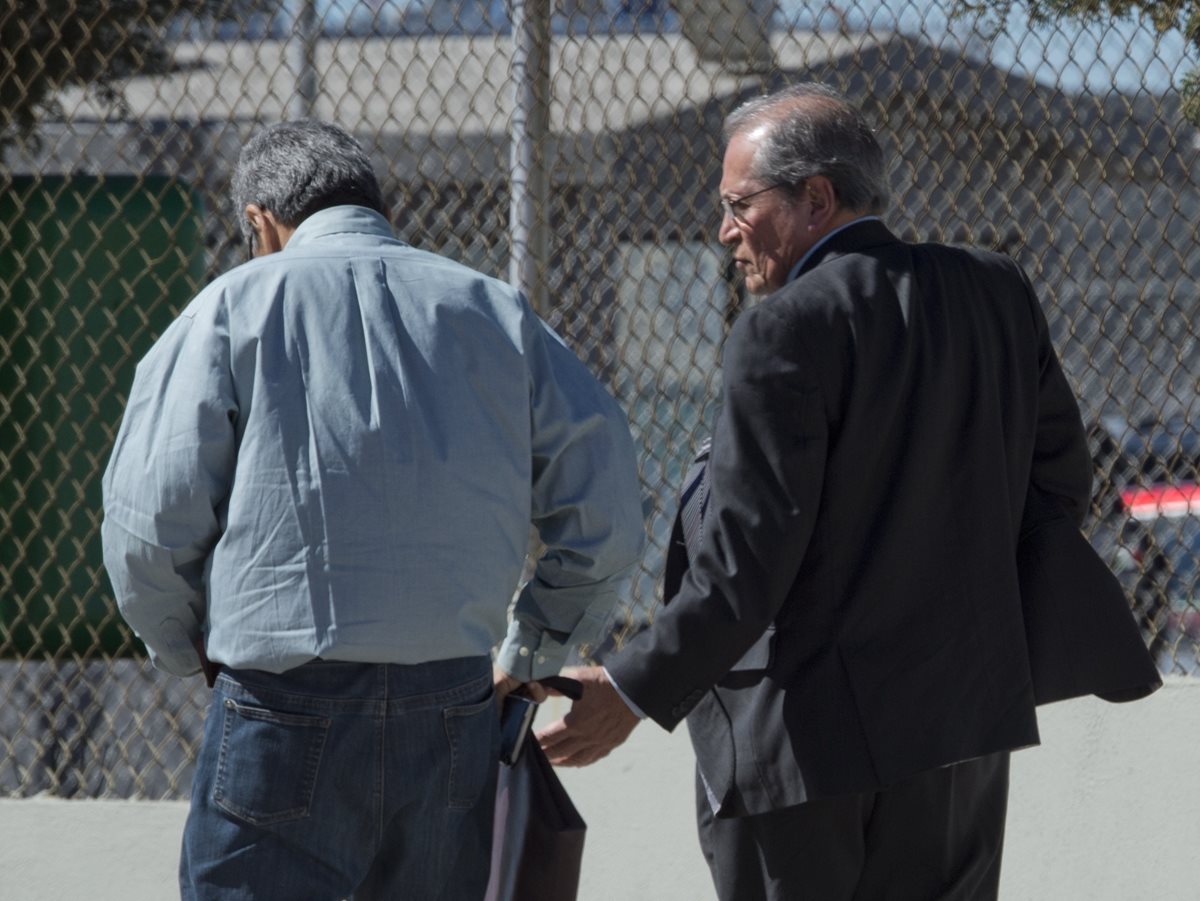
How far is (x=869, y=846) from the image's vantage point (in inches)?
84.9

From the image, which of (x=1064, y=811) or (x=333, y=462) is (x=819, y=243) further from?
(x=1064, y=811)

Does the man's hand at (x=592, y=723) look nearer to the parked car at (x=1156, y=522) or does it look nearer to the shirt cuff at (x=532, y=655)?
the shirt cuff at (x=532, y=655)

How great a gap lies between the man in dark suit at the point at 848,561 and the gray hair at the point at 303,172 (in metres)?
0.56

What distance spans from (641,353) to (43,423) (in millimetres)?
1614

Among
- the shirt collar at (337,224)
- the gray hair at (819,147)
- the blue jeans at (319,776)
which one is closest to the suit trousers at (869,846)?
the blue jeans at (319,776)

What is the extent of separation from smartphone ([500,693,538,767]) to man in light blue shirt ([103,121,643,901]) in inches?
2.9

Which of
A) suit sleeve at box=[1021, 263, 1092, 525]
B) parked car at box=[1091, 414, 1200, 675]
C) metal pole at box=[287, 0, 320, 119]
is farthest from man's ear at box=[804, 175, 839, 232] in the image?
metal pole at box=[287, 0, 320, 119]

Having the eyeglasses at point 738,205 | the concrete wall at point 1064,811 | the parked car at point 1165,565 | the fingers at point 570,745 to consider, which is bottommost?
the concrete wall at point 1064,811

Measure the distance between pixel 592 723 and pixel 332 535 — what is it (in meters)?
0.47

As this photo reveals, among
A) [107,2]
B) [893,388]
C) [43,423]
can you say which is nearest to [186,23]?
[107,2]

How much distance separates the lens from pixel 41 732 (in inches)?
158

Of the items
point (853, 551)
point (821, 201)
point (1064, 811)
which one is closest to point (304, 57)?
point (821, 201)

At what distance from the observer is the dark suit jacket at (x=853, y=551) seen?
2.02 m

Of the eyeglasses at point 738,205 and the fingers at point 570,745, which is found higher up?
the eyeglasses at point 738,205
